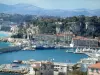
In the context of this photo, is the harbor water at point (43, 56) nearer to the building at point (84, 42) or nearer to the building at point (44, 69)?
the building at point (84, 42)

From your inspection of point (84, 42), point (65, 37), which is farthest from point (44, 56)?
point (65, 37)

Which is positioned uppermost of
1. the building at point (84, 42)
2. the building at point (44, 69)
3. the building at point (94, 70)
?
the building at point (94, 70)

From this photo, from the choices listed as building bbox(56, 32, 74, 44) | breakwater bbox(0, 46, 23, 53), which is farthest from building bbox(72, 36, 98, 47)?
breakwater bbox(0, 46, 23, 53)

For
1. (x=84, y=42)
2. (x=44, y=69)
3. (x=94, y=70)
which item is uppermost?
(x=94, y=70)

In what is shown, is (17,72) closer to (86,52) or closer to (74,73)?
(74,73)

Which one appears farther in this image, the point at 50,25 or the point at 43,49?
the point at 50,25

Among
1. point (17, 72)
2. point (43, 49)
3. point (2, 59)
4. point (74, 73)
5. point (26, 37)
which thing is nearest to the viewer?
point (74, 73)

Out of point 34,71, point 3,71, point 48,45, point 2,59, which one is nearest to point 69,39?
point 48,45

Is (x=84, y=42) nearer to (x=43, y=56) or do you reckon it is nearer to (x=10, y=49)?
(x=10, y=49)

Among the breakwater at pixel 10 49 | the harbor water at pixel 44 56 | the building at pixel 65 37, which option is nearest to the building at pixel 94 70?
the harbor water at pixel 44 56

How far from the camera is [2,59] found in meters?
18.8

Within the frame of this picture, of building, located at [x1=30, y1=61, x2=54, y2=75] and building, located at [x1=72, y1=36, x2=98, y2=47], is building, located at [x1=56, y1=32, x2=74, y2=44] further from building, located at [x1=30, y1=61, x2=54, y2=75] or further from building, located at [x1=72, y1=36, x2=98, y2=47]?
building, located at [x1=30, y1=61, x2=54, y2=75]

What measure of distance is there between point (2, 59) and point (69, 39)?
28.3 ft

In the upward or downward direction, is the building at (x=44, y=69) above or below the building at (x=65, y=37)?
above
